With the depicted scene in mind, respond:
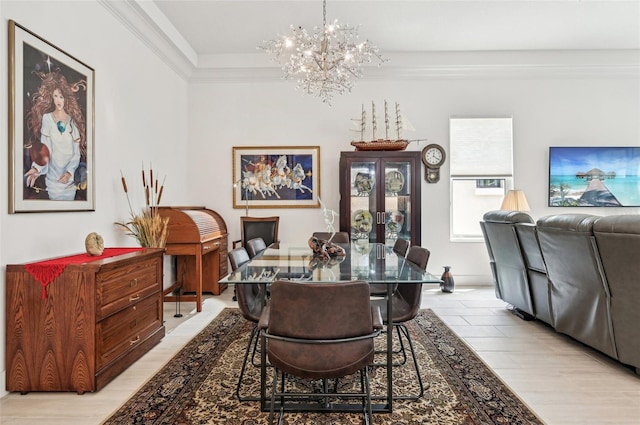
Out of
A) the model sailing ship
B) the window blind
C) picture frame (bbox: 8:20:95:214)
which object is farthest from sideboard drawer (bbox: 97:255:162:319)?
the window blind

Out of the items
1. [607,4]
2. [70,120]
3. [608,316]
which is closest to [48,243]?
[70,120]

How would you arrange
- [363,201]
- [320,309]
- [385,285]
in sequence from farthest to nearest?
[363,201] → [385,285] → [320,309]

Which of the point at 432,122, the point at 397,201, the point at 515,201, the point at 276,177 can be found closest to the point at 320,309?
the point at 397,201

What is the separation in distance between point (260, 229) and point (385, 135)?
2227 millimetres

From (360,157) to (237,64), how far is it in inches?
88.6

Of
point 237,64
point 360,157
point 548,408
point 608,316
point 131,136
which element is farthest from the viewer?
point 237,64

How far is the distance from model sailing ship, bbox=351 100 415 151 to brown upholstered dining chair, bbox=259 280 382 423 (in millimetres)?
3347

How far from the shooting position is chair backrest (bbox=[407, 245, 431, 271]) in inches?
94.0

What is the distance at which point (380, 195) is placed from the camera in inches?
186

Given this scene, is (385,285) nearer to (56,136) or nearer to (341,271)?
(341,271)

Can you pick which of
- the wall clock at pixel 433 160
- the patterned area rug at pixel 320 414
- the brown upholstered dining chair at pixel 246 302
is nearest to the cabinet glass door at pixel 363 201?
the wall clock at pixel 433 160

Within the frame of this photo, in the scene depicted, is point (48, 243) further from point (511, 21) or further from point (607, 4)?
point (607, 4)

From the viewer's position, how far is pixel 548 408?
2.03 metres

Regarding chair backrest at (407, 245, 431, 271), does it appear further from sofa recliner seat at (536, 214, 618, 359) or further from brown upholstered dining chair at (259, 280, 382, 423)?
sofa recliner seat at (536, 214, 618, 359)
